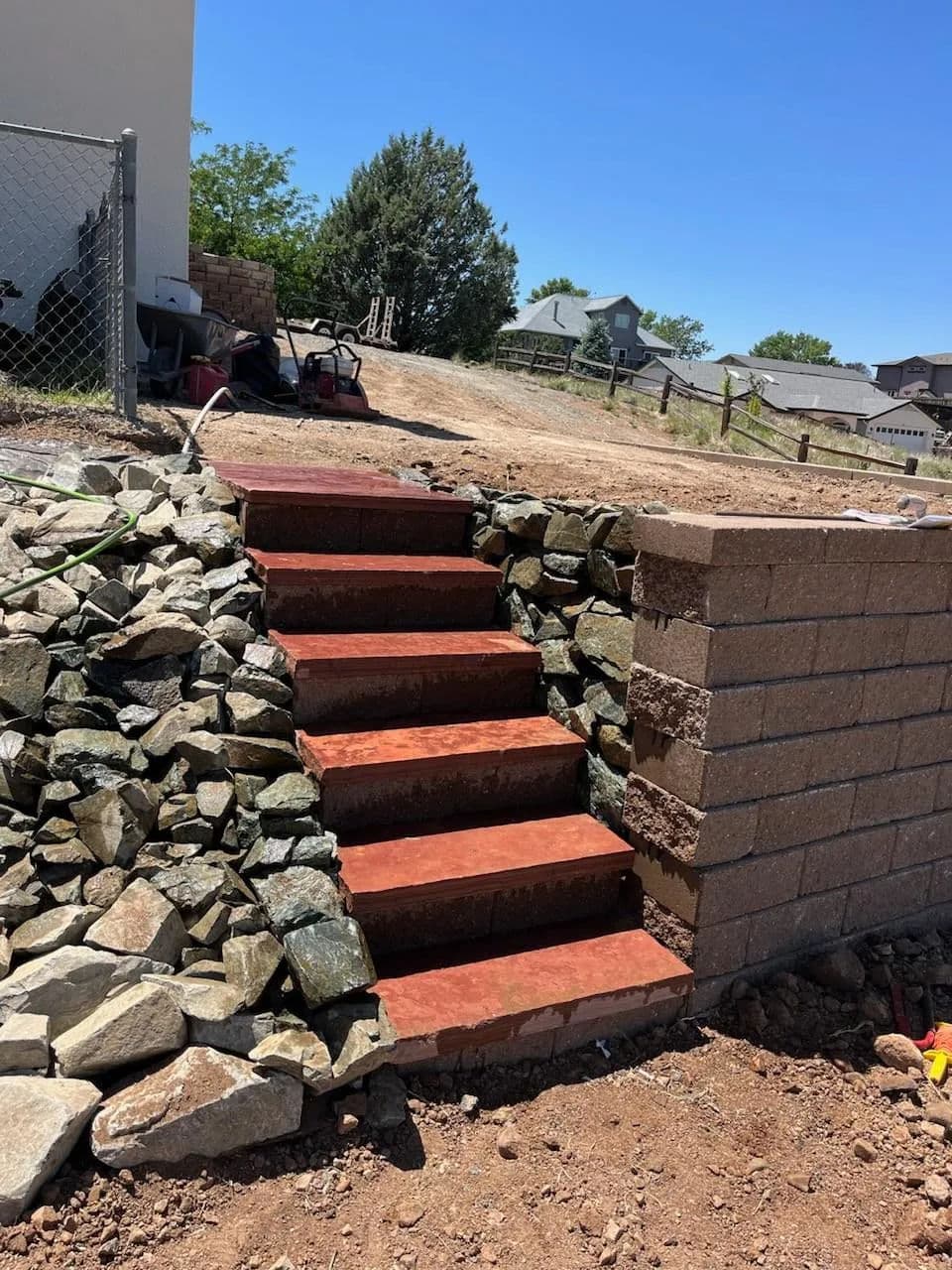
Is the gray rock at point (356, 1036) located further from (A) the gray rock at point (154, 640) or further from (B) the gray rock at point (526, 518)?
(B) the gray rock at point (526, 518)

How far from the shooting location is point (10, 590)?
326 centimetres

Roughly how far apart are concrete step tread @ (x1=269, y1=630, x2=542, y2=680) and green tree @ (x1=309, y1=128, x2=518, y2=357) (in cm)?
2548

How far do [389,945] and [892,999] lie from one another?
6.10 feet

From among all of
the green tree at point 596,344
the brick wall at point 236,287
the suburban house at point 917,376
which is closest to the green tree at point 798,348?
the suburban house at point 917,376

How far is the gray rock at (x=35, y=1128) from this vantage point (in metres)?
2.01

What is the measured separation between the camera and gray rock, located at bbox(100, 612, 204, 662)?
3193 millimetres

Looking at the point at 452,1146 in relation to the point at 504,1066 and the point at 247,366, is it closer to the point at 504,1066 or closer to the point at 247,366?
the point at 504,1066

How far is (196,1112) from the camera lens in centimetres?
218

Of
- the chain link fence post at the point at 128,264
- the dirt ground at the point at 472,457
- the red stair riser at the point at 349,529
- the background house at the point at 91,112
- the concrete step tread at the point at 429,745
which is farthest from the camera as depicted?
the background house at the point at 91,112

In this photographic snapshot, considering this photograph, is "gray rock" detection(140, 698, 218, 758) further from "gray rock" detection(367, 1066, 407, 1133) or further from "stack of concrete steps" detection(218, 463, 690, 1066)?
"gray rock" detection(367, 1066, 407, 1133)

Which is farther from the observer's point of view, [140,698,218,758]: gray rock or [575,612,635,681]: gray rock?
[575,612,635,681]: gray rock

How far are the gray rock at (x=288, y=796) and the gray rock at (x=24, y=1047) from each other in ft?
2.84

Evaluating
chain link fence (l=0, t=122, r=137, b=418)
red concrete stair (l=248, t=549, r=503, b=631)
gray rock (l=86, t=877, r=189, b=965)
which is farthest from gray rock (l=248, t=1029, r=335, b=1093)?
chain link fence (l=0, t=122, r=137, b=418)

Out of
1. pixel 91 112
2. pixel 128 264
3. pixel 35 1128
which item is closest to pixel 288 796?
pixel 35 1128
